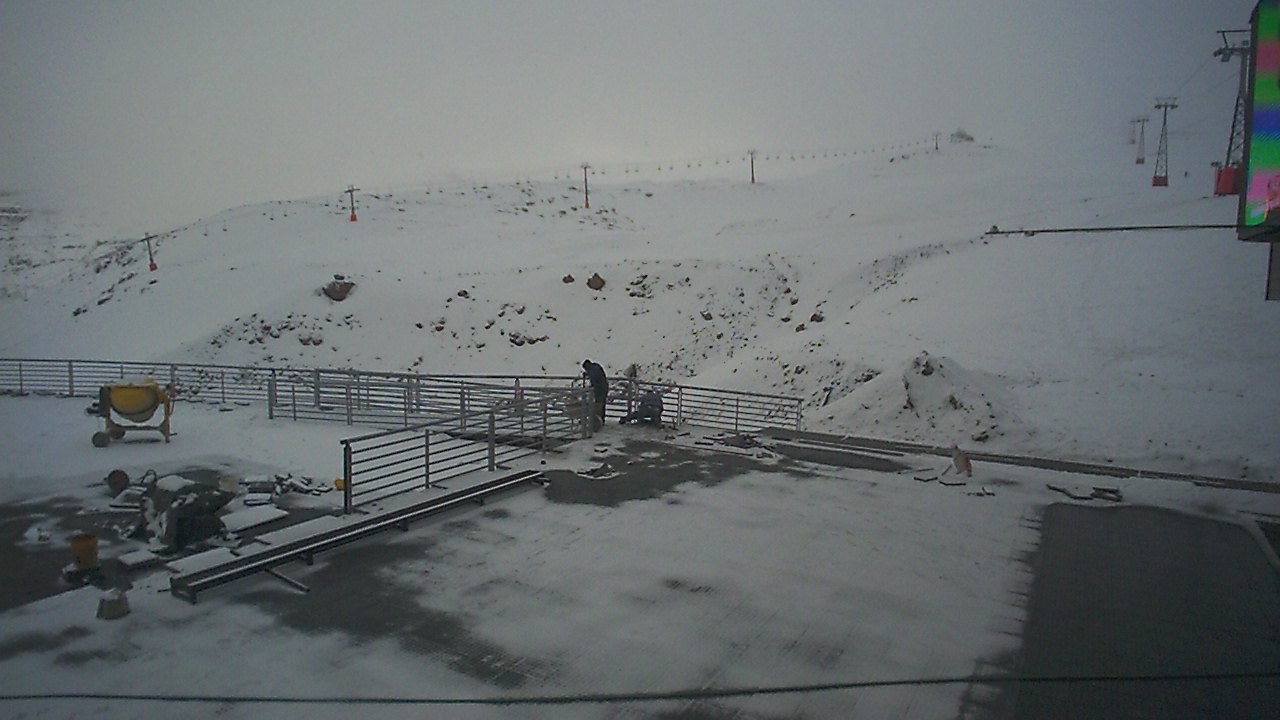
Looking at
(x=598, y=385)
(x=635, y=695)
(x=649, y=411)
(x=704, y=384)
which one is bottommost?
(x=704, y=384)

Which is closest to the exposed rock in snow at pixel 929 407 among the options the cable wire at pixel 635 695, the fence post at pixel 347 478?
the cable wire at pixel 635 695

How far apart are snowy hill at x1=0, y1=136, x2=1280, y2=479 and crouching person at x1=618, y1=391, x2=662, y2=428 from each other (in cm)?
563

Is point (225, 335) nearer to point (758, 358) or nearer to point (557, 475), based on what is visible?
point (758, 358)

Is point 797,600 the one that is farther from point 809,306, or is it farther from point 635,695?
point 809,306

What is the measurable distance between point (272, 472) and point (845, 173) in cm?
9173

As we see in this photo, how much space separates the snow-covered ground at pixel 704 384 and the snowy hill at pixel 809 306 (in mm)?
167

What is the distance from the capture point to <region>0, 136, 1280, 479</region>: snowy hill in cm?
1825

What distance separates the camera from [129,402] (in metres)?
14.7

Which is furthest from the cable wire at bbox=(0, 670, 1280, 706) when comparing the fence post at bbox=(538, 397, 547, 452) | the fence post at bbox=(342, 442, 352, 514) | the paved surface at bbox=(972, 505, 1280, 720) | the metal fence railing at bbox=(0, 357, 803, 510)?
the fence post at bbox=(538, 397, 547, 452)

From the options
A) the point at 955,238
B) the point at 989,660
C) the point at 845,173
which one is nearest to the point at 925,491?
the point at 989,660

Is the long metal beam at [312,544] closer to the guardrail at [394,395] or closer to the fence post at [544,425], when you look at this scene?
the fence post at [544,425]

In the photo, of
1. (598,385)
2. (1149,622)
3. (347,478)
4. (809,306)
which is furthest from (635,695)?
(809,306)

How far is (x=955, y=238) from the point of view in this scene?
38.3 meters

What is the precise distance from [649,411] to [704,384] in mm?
11207
